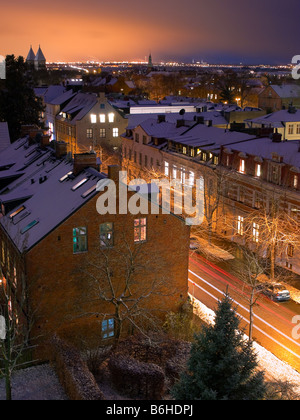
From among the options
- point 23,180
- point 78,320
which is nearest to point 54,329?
point 78,320

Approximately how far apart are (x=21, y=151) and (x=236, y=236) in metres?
23.1

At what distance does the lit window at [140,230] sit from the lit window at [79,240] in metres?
3.35

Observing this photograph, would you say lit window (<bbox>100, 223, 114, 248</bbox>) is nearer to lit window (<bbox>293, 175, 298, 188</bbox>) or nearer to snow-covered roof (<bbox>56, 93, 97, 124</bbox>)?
lit window (<bbox>293, 175, 298, 188</bbox>)

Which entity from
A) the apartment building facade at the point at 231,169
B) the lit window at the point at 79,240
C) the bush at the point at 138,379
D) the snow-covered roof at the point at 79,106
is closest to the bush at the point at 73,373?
the bush at the point at 138,379

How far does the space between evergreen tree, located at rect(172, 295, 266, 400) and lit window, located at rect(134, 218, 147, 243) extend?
13.1 metres

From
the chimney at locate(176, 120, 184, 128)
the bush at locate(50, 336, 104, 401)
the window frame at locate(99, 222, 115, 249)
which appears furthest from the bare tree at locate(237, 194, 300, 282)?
the chimney at locate(176, 120, 184, 128)

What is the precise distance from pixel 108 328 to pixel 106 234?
6145 millimetres

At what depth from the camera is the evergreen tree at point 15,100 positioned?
236ft

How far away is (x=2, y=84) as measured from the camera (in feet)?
264

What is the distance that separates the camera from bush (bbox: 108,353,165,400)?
82.1ft

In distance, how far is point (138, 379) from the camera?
2516cm

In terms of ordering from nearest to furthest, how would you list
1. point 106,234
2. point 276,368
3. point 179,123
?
1. point 276,368
2. point 106,234
3. point 179,123

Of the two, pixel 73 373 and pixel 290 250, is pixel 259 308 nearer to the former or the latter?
pixel 290 250

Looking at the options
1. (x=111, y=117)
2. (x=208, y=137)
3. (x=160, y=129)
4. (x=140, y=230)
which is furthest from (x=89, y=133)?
(x=140, y=230)
